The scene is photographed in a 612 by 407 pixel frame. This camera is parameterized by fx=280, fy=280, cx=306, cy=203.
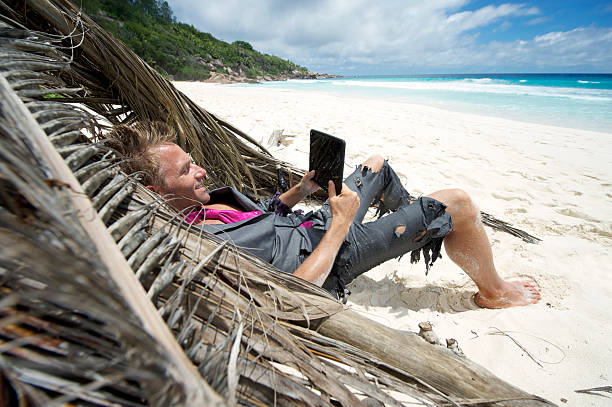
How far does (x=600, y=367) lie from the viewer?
109 cm

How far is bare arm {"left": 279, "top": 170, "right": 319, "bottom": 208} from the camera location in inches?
65.4

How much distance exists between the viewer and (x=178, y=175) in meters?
1.35

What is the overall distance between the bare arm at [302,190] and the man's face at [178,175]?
53 cm

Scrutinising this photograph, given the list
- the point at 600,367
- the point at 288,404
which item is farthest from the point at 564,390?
the point at 288,404

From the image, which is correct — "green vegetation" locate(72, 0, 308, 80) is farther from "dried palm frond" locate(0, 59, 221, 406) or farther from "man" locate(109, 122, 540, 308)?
"dried palm frond" locate(0, 59, 221, 406)

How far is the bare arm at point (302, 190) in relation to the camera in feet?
5.45

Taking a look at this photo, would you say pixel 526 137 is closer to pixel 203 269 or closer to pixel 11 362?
pixel 203 269

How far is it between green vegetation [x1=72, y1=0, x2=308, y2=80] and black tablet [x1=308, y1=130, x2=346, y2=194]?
22412mm

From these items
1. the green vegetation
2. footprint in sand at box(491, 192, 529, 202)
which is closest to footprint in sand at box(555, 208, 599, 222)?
footprint in sand at box(491, 192, 529, 202)

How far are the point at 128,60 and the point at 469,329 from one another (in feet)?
7.45

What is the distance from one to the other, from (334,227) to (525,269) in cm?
137

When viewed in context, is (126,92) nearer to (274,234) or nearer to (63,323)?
(274,234)

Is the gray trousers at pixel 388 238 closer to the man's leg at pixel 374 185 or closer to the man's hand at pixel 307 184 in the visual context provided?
the man's leg at pixel 374 185

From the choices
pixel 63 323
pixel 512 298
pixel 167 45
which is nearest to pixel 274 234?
pixel 63 323
